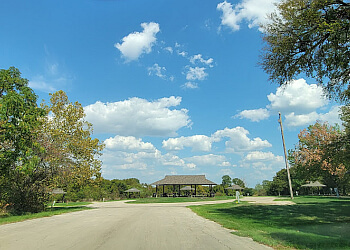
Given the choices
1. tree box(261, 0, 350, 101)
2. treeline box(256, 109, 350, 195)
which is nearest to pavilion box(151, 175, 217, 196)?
treeline box(256, 109, 350, 195)

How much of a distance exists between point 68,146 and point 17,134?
29.4ft

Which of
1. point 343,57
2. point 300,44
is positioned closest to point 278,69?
point 300,44

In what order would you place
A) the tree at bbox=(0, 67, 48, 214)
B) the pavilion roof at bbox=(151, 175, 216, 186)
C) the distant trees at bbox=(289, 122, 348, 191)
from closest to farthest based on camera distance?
1. the tree at bbox=(0, 67, 48, 214)
2. the distant trees at bbox=(289, 122, 348, 191)
3. the pavilion roof at bbox=(151, 175, 216, 186)

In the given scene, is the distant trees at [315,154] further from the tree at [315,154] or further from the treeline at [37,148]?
the treeline at [37,148]

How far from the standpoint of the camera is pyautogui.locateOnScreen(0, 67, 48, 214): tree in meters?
14.0

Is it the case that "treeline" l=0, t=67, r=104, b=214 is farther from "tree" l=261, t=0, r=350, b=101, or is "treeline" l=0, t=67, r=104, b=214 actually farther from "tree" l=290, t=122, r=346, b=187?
"tree" l=290, t=122, r=346, b=187

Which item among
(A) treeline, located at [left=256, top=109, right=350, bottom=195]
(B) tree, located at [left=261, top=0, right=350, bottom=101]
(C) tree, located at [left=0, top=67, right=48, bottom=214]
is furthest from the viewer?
(A) treeline, located at [left=256, top=109, right=350, bottom=195]

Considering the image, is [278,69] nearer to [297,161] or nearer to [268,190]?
[297,161]

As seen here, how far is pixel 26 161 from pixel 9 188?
7453 mm

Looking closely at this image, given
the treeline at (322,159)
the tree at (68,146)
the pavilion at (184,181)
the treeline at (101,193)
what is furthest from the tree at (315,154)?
the treeline at (101,193)

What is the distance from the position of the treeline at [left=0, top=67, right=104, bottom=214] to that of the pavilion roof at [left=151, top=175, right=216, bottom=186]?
87.1ft

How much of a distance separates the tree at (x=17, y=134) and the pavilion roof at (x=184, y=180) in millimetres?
30686

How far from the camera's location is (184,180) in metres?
50.6

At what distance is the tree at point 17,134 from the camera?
1399 cm
